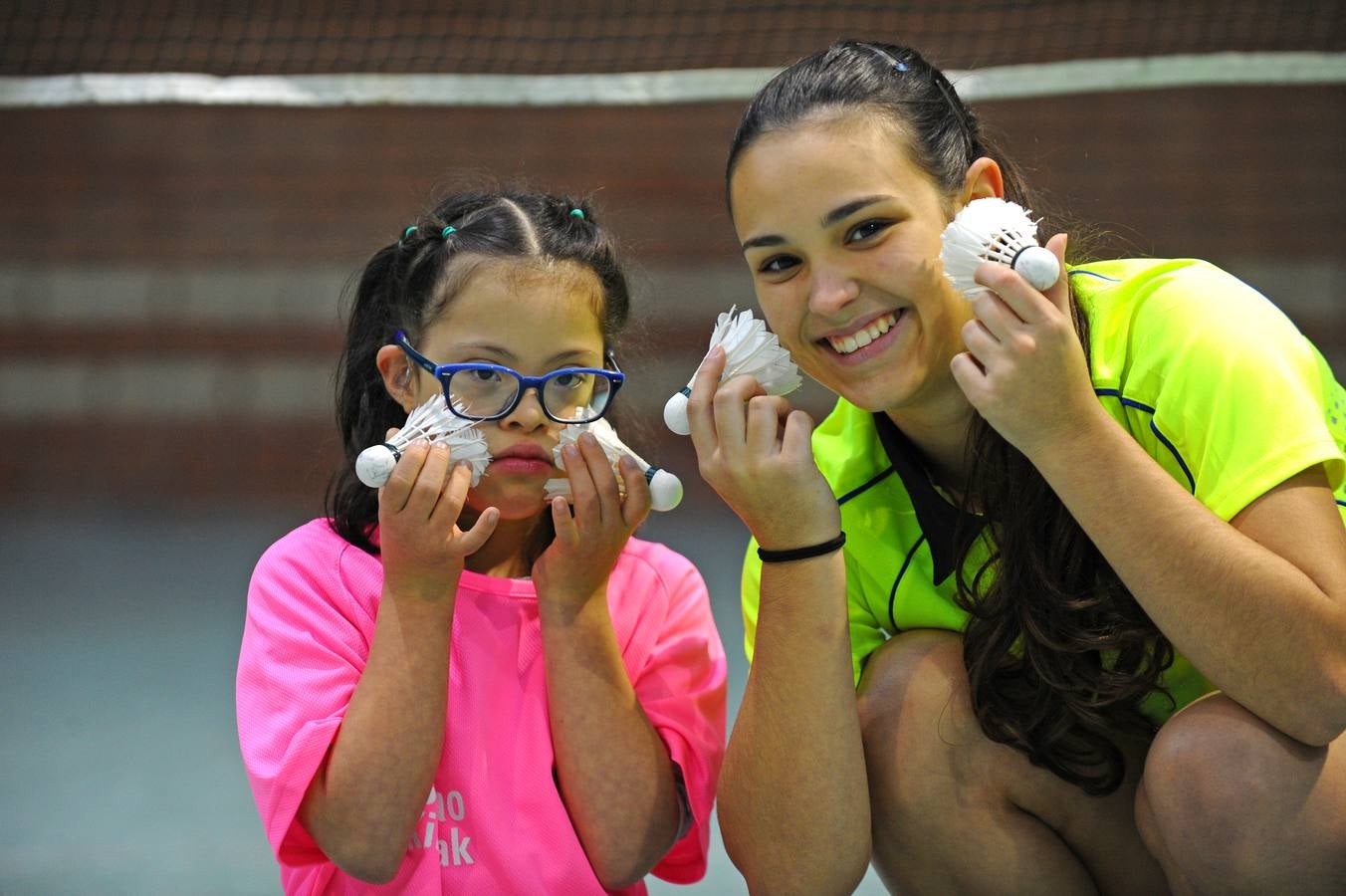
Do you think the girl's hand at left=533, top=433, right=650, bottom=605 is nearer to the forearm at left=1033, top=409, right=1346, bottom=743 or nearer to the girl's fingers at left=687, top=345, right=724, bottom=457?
the girl's fingers at left=687, top=345, right=724, bottom=457

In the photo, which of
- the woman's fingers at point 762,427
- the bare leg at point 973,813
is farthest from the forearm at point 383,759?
the bare leg at point 973,813

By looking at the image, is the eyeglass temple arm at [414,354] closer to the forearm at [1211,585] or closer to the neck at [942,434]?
the neck at [942,434]

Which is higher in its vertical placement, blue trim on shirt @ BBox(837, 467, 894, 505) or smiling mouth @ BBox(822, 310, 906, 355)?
smiling mouth @ BBox(822, 310, 906, 355)

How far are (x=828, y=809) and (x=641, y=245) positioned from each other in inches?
273

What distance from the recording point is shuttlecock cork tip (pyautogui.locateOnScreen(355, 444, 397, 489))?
235 centimetres

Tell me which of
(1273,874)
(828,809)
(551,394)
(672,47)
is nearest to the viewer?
(1273,874)

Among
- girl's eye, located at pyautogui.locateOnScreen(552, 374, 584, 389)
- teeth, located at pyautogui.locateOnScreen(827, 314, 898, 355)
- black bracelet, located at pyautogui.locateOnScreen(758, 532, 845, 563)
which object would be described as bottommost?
black bracelet, located at pyautogui.locateOnScreen(758, 532, 845, 563)

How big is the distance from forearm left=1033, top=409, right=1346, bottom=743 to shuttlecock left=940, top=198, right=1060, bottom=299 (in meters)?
0.23

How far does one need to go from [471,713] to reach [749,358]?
2.53 feet

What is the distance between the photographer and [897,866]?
2.35m

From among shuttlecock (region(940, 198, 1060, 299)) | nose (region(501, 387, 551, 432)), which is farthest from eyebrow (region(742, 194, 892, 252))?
nose (region(501, 387, 551, 432))

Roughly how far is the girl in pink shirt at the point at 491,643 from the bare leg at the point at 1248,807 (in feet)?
2.77

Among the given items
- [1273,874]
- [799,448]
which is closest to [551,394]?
[799,448]

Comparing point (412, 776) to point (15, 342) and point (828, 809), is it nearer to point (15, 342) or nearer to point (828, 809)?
point (828, 809)
